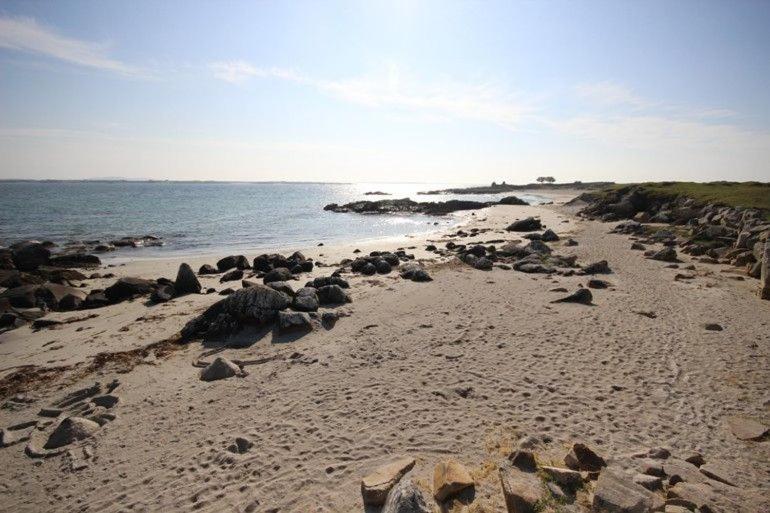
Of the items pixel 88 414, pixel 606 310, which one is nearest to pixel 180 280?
pixel 88 414

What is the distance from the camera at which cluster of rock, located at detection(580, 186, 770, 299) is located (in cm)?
2028

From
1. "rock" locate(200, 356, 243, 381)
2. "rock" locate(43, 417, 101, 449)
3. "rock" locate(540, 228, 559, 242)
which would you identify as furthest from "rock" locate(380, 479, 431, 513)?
"rock" locate(540, 228, 559, 242)

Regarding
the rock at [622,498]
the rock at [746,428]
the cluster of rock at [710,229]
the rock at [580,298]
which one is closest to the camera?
the rock at [622,498]

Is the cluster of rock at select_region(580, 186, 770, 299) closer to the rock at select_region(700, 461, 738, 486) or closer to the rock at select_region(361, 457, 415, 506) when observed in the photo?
the rock at select_region(700, 461, 738, 486)

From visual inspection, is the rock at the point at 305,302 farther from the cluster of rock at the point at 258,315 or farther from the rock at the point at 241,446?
the rock at the point at 241,446

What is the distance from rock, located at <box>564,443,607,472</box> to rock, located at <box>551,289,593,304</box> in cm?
992

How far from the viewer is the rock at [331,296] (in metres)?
16.3

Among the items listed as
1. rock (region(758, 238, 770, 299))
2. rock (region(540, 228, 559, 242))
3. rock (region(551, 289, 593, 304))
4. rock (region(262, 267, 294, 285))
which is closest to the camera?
rock (region(551, 289, 593, 304))

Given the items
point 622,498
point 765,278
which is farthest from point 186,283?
point 765,278

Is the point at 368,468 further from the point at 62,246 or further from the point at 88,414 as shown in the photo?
the point at 62,246

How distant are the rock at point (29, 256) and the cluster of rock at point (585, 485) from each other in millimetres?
28226

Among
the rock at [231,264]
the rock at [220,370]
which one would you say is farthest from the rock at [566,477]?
the rock at [231,264]

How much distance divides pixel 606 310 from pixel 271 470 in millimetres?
12879

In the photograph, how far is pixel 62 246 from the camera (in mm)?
35500
